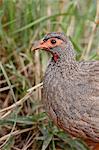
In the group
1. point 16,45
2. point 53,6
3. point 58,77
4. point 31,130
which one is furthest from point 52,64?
point 53,6

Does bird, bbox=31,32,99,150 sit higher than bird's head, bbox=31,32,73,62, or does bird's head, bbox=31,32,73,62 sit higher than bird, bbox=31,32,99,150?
bird's head, bbox=31,32,73,62

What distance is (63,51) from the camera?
142 inches

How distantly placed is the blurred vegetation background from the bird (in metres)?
0.39

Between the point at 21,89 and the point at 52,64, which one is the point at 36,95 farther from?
the point at 52,64

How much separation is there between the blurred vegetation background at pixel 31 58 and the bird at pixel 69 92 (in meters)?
0.39

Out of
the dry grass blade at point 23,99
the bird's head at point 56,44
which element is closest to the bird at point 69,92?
the bird's head at point 56,44

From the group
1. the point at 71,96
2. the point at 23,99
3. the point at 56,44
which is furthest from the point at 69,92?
the point at 23,99

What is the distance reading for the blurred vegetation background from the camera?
13.1 feet

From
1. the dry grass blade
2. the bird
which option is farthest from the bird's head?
the dry grass blade

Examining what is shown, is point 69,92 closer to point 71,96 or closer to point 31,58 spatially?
point 71,96

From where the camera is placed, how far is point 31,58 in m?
4.46

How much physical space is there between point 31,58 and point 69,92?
3.04 feet

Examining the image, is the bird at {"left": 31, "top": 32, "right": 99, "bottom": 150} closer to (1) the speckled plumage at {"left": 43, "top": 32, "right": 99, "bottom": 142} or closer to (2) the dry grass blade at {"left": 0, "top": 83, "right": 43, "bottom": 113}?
(1) the speckled plumage at {"left": 43, "top": 32, "right": 99, "bottom": 142}

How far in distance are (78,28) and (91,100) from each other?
122 cm
